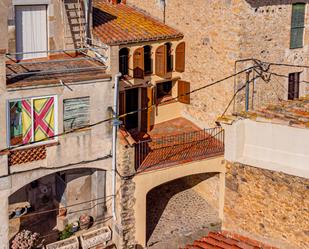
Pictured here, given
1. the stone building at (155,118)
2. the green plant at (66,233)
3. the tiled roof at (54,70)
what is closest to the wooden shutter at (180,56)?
the stone building at (155,118)

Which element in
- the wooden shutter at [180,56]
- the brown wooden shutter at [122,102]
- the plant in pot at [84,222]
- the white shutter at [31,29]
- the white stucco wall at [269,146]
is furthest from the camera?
the wooden shutter at [180,56]

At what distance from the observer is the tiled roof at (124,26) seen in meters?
24.2

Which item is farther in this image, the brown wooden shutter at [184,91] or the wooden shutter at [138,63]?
the brown wooden shutter at [184,91]

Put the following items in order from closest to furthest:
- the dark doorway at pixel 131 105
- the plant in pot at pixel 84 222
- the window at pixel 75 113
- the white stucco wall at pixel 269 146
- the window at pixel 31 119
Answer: the white stucco wall at pixel 269 146 → the window at pixel 31 119 → the window at pixel 75 113 → the plant in pot at pixel 84 222 → the dark doorway at pixel 131 105

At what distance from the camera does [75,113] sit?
21.1 meters

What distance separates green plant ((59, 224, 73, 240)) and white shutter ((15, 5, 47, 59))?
739 cm

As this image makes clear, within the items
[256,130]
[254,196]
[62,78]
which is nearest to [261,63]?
[256,130]

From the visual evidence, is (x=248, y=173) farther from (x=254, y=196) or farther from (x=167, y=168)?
(x=167, y=168)

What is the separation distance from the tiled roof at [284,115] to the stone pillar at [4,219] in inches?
340

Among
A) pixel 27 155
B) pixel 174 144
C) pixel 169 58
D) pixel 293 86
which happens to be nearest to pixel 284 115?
pixel 174 144

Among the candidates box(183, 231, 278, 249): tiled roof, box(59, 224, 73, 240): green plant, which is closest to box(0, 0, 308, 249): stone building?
box(59, 224, 73, 240): green plant

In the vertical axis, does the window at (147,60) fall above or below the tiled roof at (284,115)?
above

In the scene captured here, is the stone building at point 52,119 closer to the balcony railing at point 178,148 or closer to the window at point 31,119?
the window at point 31,119

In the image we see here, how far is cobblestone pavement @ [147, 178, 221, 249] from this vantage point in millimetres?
23594
